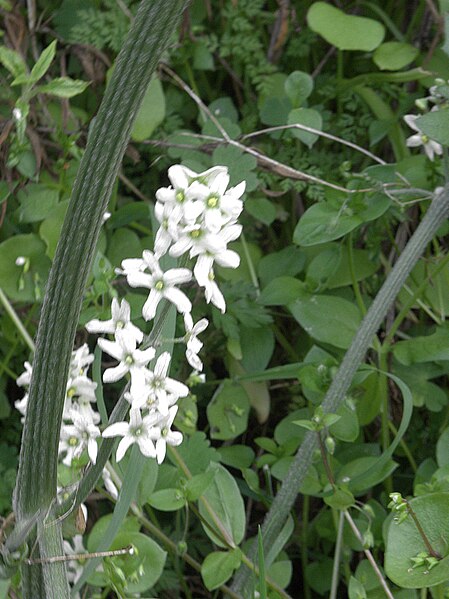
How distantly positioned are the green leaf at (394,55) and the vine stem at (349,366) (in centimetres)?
33

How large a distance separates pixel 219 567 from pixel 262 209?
0.52m

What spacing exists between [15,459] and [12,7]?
2.22ft

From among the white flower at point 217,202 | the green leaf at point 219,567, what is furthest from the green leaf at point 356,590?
the white flower at point 217,202

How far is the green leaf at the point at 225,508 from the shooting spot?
969mm

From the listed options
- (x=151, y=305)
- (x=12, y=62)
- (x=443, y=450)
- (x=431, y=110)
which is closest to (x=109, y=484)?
(x=151, y=305)

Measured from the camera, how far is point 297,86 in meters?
1.18

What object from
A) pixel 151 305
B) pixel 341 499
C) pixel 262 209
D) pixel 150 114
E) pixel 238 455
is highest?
pixel 151 305

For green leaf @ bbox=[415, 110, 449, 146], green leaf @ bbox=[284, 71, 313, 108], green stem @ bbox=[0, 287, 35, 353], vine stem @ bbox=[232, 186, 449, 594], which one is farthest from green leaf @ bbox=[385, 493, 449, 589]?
green leaf @ bbox=[284, 71, 313, 108]

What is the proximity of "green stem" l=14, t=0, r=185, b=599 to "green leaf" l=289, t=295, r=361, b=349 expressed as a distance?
47 cm

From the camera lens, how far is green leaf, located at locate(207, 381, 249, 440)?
1123 mm

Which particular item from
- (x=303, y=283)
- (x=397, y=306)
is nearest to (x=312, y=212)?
(x=303, y=283)

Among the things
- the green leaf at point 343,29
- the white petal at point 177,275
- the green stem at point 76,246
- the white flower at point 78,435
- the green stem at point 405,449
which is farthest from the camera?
the green leaf at point 343,29

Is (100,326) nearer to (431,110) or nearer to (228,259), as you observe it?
(228,259)

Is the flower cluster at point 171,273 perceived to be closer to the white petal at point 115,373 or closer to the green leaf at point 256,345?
the white petal at point 115,373
